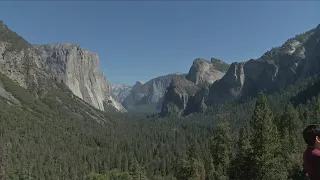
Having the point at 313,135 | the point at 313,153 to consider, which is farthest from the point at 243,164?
the point at 313,153

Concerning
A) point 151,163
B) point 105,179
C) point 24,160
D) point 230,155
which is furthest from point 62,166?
point 230,155

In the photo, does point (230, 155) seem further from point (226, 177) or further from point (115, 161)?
point (115, 161)

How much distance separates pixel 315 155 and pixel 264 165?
139ft

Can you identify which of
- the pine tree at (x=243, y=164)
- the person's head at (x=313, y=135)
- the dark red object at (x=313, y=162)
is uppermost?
the person's head at (x=313, y=135)


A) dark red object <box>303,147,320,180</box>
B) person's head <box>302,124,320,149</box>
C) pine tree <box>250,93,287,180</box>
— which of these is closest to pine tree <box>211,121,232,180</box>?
pine tree <box>250,93,287,180</box>

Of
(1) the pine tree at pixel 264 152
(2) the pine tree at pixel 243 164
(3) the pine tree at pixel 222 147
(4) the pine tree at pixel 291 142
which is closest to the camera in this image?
(1) the pine tree at pixel 264 152

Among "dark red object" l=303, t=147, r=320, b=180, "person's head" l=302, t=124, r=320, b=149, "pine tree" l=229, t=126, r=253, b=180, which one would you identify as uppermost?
"person's head" l=302, t=124, r=320, b=149

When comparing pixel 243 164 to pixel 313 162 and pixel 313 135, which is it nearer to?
pixel 313 135

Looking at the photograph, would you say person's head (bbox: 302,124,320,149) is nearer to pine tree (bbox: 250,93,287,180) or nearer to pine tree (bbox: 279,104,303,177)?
pine tree (bbox: 250,93,287,180)

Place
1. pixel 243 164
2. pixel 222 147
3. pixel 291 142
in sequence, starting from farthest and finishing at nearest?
pixel 291 142
pixel 222 147
pixel 243 164

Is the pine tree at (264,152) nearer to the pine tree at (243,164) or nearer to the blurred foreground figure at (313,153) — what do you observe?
the pine tree at (243,164)

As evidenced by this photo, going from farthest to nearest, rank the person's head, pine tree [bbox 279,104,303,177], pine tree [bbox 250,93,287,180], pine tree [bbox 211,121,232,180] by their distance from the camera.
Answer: pine tree [bbox 211,121,232,180] < pine tree [bbox 279,104,303,177] < pine tree [bbox 250,93,287,180] < the person's head

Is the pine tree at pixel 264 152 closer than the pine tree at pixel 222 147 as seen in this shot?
Yes

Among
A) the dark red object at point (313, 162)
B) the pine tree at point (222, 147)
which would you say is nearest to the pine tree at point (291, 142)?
the pine tree at point (222, 147)
